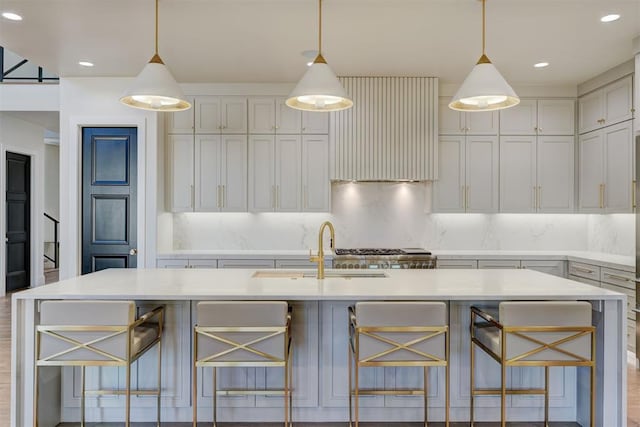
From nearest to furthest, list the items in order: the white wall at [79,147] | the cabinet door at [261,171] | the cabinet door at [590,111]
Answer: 1. the cabinet door at [590,111]
2. the white wall at [79,147]
3. the cabinet door at [261,171]

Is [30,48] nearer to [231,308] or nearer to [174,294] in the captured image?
[174,294]

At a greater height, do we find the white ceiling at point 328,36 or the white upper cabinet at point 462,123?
the white ceiling at point 328,36

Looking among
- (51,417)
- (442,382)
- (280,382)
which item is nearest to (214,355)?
(280,382)

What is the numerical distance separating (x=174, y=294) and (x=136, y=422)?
3.39 feet

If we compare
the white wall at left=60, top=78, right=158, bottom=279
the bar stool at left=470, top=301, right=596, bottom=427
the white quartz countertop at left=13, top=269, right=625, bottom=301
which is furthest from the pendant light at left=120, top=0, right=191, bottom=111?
the bar stool at left=470, top=301, right=596, bottom=427

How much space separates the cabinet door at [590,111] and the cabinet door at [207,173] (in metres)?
4.16

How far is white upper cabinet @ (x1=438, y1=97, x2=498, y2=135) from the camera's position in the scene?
15.5ft

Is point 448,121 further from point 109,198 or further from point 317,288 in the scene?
point 109,198

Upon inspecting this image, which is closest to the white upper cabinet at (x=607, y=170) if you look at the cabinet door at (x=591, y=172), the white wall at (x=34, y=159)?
the cabinet door at (x=591, y=172)

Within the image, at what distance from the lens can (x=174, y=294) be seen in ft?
7.48

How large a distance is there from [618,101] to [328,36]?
2.99 m

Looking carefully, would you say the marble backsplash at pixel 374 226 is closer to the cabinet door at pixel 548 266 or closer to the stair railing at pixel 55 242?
the cabinet door at pixel 548 266

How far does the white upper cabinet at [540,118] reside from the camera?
473cm

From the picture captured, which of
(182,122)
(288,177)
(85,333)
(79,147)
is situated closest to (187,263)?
(288,177)
